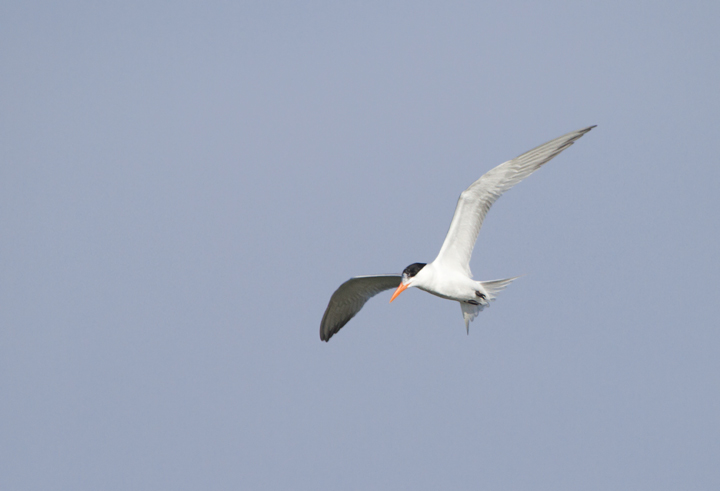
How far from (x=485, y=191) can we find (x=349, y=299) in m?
3.79

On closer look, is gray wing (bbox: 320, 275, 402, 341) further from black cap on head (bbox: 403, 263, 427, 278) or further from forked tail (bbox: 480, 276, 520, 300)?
forked tail (bbox: 480, 276, 520, 300)

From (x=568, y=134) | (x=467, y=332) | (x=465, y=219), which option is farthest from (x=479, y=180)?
(x=467, y=332)

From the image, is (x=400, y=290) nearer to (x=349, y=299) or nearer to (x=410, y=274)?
(x=410, y=274)

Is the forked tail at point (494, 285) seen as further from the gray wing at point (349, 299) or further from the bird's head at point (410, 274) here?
the gray wing at point (349, 299)

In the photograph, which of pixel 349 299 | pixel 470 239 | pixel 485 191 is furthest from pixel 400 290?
pixel 349 299

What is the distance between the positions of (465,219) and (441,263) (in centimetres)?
79

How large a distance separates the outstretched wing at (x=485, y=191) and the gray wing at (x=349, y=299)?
1.72m

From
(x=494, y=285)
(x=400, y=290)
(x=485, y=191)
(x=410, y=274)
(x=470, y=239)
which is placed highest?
(x=485, y=191)

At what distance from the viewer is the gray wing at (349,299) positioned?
1451 cm

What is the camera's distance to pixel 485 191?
41.2 ft

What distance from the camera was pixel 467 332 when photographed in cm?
1364

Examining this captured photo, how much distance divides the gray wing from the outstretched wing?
1.72 metres

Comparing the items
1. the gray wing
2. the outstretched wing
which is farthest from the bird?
the gray wing

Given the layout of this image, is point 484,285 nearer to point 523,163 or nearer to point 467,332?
point 467,332
